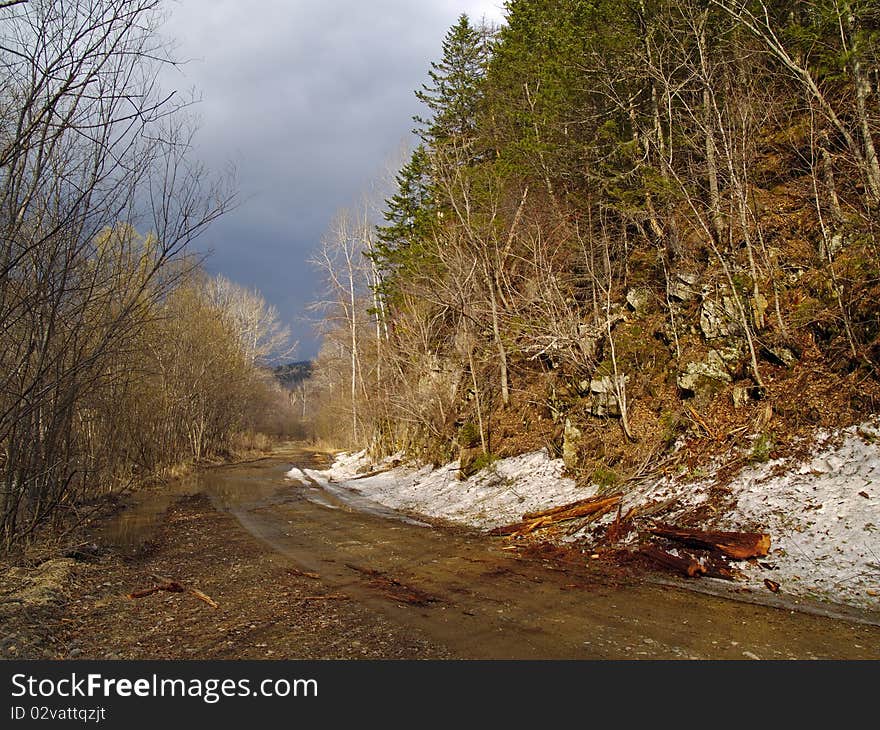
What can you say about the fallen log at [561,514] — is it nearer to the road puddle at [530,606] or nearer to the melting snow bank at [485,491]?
the road puddle at [530,606]

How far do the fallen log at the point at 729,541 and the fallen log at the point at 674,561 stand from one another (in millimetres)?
322

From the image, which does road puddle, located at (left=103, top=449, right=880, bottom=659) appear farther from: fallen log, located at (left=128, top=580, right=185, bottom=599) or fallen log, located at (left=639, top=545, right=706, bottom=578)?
fallen log, located at (left=128, top=580, right=185, bottom=599)

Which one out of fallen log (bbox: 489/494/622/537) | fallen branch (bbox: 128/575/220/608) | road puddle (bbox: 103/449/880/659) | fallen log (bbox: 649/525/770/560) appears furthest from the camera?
fallen log (bbox: 489/494/622/537)

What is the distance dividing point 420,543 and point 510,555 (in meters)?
2.05

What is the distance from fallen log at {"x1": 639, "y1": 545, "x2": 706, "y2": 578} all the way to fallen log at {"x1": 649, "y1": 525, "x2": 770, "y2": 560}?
1.06 ft

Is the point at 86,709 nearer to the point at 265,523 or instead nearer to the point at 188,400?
the point at 265,523

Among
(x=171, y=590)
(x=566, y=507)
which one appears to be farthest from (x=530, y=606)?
(x=171, y=590)

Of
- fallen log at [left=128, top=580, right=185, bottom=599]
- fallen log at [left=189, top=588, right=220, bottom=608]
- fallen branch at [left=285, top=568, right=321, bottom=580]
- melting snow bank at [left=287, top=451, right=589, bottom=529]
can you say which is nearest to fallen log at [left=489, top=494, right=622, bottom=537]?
melting snow bank at [left=287, top=451, right=589, bottom=529]

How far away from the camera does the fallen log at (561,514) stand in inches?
395

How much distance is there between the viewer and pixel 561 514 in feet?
34.0

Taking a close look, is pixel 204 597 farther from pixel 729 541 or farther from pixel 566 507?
pixel 729 541

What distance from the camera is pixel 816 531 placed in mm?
6883

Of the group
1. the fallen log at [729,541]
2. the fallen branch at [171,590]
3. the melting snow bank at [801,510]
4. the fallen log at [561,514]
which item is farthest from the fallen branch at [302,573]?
the fallen log at [729,541]

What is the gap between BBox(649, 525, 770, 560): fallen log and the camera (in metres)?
6.95
